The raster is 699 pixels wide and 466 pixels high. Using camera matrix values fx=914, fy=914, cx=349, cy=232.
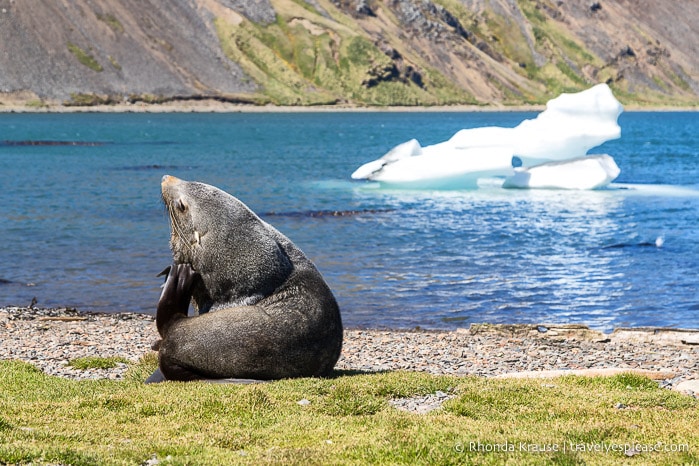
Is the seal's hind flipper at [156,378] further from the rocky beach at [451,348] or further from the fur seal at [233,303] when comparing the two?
the rocky beach at [451,348]

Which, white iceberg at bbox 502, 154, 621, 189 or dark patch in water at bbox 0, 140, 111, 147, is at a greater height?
white iceberg at bbox 502, 154, 621, 189

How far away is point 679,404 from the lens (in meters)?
12.6

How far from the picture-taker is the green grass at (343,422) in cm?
942

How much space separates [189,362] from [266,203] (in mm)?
47477

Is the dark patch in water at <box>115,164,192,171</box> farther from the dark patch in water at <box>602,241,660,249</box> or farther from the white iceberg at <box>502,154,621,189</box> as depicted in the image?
the dark patch in water at <box>602,241,660,249</box>

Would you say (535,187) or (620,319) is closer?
(620,319)

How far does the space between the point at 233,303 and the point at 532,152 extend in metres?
55.4

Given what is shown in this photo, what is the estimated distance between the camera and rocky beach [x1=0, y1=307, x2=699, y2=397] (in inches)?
691

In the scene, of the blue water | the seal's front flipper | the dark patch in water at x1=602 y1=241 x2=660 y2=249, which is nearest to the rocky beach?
the seal's front flipper

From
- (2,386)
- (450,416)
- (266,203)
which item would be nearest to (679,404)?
(450,416)

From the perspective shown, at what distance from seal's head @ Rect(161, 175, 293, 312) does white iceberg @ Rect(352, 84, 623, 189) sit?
49526 millimetres

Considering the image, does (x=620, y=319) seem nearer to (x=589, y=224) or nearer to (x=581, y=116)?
(x=589, y=224)

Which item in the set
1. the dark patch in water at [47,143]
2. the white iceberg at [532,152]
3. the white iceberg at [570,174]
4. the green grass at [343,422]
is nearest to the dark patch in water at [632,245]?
the white iceberg at [532,152]

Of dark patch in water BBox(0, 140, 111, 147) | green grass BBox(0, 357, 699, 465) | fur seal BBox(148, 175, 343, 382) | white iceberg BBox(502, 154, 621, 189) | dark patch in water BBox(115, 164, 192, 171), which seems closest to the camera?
green grass BBox(0, 357, 699, 465)
